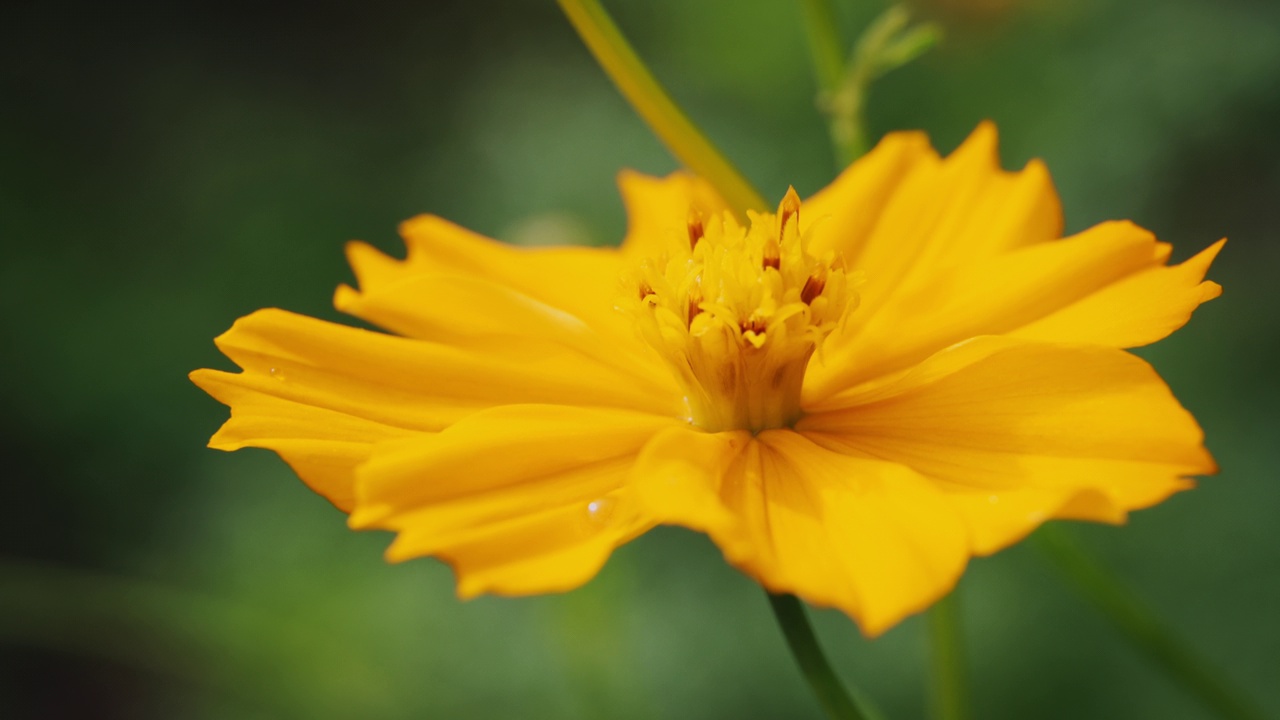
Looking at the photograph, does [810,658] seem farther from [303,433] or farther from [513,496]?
[303,433]

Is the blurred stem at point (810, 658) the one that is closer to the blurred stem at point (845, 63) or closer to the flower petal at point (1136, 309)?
the flower petal at point (1136, 309)

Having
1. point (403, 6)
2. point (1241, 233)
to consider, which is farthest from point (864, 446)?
point (403, 6)

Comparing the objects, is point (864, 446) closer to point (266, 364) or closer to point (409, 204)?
point (266, 364)

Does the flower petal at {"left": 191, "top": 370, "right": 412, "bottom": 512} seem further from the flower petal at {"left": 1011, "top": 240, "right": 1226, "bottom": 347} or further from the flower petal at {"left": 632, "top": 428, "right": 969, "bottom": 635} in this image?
the flower petal at {"left": 1011, "top": 240, "right": 1226, "bottom": 347}

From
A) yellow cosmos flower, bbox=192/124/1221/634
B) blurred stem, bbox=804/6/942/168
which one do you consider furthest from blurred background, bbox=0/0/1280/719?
yellow cosmos flower, bbox=192/124/1221/634

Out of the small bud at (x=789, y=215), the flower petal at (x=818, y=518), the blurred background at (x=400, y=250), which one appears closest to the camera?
the flower petal at (x=818, y=518)

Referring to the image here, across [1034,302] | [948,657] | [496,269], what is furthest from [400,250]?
[1034,302]

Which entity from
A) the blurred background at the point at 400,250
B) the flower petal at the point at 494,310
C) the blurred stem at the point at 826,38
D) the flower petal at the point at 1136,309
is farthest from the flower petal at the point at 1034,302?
the blurred background at the point at 400,250
